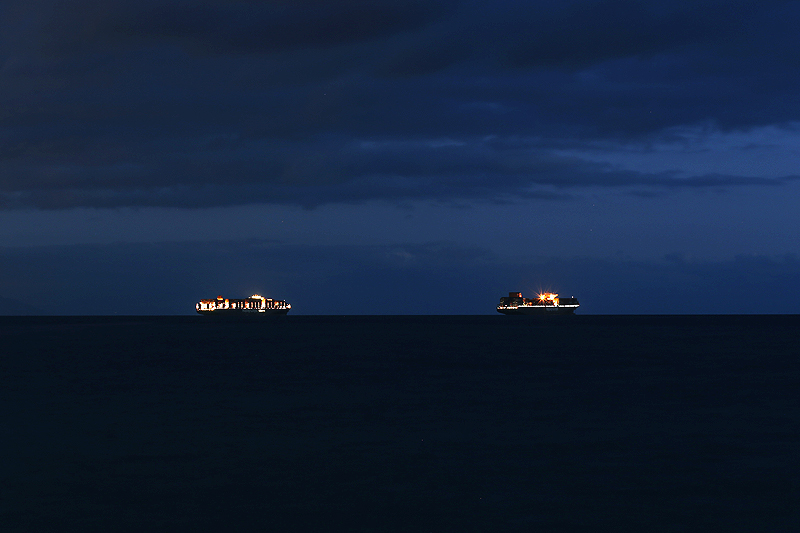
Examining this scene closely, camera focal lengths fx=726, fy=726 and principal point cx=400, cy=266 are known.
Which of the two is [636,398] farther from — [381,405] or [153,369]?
[153,369]

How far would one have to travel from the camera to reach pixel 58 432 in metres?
42.6

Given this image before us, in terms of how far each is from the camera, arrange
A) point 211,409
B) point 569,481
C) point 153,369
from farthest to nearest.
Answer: point 153,369
point 211,409
point 569,481

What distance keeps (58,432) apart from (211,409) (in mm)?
11214

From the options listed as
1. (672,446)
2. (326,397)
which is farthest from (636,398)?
(326,397)

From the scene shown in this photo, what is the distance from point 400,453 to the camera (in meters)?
36.5

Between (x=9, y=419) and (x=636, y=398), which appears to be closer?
(x=9, y=419)

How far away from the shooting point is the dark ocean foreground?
26.4m

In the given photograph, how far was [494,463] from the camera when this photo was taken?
34.0 meters

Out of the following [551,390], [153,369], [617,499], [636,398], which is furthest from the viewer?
[153,369]

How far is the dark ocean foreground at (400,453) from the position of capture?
26.4 meters

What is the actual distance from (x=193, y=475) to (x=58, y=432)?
1568cm

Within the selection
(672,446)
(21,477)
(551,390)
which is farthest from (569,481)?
(551,390)

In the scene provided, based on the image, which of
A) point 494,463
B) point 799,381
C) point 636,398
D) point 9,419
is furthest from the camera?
point 799,381

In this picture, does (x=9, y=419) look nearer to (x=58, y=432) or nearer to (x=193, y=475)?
(x=58, y=432)
